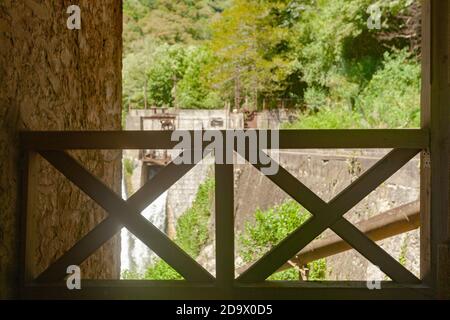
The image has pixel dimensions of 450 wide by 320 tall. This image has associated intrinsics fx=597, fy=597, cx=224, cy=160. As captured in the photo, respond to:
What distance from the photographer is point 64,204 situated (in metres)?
3.50

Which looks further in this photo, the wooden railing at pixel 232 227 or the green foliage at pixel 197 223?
the green foliage at pixel 197 223

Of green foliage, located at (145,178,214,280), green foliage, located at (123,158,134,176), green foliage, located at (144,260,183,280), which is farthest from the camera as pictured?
green foliage, located at (123,158,134,176)

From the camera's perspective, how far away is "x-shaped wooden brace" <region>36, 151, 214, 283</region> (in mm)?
2881

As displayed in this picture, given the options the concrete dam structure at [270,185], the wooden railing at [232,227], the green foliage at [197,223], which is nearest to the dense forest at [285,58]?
the concrete dam structure at [270,185]

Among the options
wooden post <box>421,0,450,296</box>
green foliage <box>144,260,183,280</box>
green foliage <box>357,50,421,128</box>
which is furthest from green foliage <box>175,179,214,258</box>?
wooden post <box>421,0,450,296</box>

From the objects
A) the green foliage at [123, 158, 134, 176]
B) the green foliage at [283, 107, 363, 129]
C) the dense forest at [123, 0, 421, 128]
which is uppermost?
the dense forest at [123, 0, 421, 128]

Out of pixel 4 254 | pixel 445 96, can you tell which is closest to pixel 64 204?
pixel 4 254

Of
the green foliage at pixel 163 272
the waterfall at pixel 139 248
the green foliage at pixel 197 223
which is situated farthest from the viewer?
the waterfall at pixel 139 248

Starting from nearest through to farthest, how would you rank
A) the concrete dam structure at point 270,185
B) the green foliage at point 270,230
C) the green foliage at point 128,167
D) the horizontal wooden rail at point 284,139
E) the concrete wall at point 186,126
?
1. the horizontal wooden rail at point 284,139
2. the concrete dam structure at point 270,185
3. the green foliage at point 270,230
4. the concrete wall at point 186,126
5. the green foliage at point 128,167

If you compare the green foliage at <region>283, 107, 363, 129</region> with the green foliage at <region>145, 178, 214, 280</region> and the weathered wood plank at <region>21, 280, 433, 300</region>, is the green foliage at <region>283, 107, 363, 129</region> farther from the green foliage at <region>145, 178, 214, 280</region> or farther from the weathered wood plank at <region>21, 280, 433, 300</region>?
the weathered wood plank at <region>21, 280, 433, 300</region>

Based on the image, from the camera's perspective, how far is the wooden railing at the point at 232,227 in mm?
2828

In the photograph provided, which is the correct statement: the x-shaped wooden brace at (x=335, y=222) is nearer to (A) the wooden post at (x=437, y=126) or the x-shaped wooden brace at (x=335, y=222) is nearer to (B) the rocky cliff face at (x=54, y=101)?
(A) the wooden post at (x=437, y=126)

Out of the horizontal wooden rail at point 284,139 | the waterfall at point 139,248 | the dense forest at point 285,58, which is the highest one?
the dense forest at point 285,58
